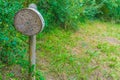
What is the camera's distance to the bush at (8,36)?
16.0 feet

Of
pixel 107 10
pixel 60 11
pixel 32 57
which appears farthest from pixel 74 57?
pixel 107 10

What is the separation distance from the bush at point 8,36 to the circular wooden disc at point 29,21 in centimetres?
34

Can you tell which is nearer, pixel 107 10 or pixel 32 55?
pixel 32 55

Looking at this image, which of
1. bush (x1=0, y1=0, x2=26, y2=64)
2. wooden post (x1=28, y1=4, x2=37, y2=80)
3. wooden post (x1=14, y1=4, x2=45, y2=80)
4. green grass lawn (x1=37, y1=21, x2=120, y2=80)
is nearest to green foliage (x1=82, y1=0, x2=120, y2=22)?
green grass lawn (x1=37, y1=21, x2=120, y2=80)

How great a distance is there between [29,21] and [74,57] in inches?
78.2

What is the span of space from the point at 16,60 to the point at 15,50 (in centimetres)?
17

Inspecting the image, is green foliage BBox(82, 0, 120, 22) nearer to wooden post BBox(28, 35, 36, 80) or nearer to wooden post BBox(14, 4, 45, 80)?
wooden post BBox(28, 35, 36, 80)

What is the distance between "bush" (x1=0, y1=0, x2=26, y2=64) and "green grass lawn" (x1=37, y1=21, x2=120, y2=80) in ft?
1.96

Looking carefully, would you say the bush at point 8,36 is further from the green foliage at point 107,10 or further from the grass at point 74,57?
the green foliage at point 107,10

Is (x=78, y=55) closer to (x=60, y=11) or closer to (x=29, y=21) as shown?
Answer: (x=60, y=11)

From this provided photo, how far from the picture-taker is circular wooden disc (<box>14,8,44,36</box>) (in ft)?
14.9

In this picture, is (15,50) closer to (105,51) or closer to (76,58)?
(76,58)

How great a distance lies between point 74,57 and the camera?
20.7ft

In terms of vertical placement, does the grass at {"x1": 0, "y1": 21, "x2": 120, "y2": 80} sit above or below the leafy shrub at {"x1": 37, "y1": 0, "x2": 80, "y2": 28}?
below
